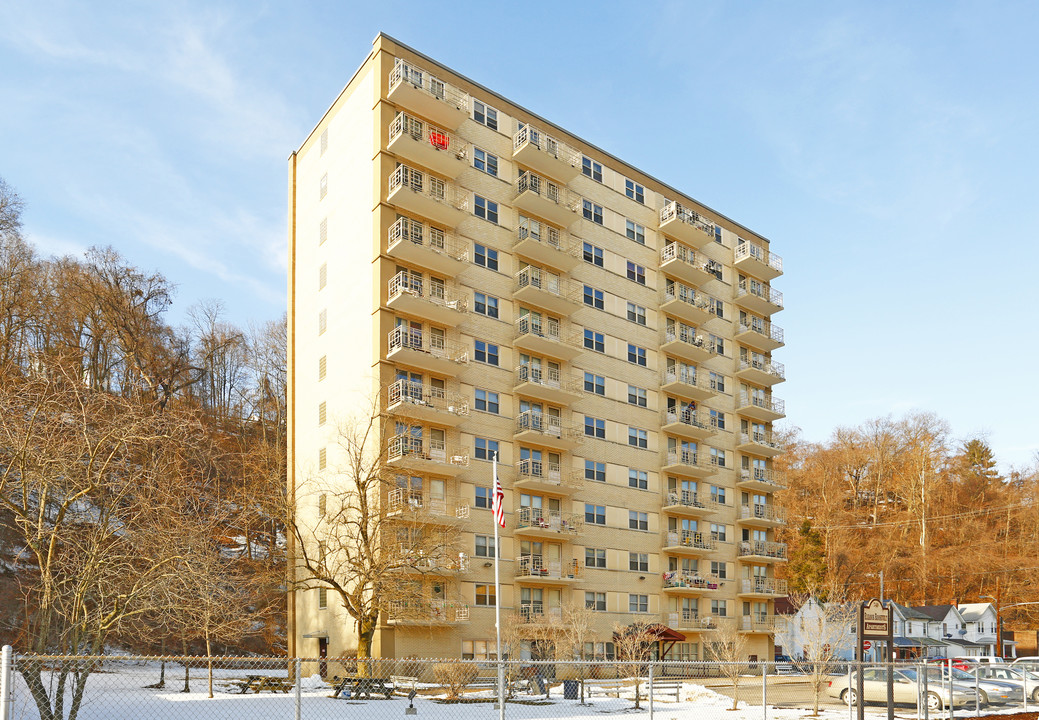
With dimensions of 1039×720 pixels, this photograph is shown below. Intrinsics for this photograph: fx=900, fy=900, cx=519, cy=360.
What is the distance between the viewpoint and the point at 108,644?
189 ft

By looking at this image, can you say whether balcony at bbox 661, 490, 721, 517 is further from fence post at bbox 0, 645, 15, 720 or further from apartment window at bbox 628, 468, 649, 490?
fence post at bbox 0, 645, 15, 720

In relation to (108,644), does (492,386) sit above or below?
above

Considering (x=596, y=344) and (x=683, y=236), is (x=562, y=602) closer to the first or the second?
(x=596, y=344)

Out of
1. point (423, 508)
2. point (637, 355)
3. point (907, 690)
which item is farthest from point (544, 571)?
point (907, 690)

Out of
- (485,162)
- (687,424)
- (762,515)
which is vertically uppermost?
(485,162)

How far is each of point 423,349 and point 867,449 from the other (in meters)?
74.3

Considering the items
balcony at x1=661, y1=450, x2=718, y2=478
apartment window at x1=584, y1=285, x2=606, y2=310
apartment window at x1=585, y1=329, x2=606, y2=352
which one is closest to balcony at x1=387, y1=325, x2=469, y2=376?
apartment window at x1=585, y1=329, x2=606, y2=352

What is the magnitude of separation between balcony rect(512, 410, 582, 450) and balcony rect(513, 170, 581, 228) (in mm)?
12659

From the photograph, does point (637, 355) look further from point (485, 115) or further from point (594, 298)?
point (485, 115)

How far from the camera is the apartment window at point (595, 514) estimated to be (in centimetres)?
5619

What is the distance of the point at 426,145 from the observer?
163 feet

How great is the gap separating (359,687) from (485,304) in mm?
25906

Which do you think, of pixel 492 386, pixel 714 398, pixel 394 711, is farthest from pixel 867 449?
pixel 394 711

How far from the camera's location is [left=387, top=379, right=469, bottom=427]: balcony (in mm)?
46438
